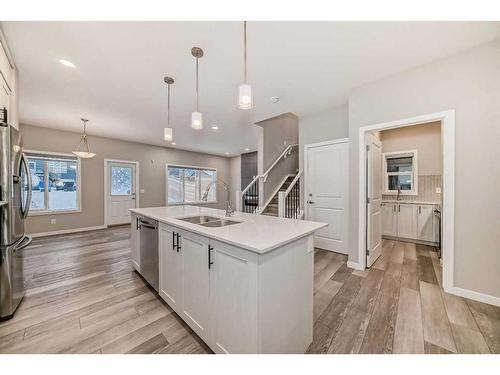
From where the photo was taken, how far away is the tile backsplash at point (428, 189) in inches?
163

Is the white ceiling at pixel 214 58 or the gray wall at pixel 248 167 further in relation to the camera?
the gray wall at pixel 248 167

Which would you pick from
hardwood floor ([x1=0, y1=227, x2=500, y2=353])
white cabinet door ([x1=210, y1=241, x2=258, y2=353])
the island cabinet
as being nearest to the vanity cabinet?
hardwood floor ([x1=0, y1=227, x2=500, y2=353])

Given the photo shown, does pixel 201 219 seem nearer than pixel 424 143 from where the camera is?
Yes

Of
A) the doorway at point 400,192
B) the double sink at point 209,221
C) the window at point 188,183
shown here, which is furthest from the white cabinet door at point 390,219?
the window at point 188,183

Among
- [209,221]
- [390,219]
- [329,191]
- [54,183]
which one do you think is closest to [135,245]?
[209,221]

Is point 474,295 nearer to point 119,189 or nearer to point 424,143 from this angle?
point 424,143

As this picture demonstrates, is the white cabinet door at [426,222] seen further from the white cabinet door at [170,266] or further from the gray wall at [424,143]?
the white cabinet door at [170,266]

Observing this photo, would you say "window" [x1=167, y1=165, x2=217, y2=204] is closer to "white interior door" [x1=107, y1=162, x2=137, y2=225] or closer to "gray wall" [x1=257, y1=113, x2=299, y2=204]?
"white interior door" [x1=107, y1=162, x2=137, y2=225]

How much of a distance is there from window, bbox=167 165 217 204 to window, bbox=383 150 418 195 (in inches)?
219

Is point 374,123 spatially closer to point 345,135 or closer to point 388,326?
point 345,135

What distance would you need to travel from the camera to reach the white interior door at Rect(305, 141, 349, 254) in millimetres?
3484

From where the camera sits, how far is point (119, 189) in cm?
621

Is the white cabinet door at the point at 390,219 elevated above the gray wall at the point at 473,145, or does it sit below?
→ below

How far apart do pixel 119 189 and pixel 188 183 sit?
2540 mm
